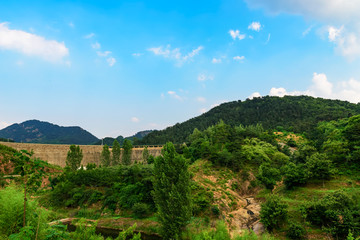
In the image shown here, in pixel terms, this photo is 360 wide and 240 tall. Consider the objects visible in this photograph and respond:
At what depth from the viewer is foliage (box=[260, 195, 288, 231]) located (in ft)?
69.6

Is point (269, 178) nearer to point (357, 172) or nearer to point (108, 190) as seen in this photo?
point (357, 172)

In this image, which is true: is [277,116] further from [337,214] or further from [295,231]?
[295,231]

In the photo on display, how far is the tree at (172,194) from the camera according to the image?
1922 cm

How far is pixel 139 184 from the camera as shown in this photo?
30547 mm

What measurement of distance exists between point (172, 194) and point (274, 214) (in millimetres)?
12600

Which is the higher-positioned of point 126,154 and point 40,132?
point 40,132

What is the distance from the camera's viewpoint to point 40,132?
185000 mm

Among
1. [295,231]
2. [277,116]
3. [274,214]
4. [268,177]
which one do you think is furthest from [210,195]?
[277,116]

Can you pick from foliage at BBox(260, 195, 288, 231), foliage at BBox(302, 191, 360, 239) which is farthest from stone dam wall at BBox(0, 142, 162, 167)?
foliage at BBox(302, 191, 360, 239)

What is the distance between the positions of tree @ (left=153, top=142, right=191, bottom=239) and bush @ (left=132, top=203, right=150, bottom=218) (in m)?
9.15

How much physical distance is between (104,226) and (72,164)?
21.9m

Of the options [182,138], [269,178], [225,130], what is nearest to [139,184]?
[269,178]

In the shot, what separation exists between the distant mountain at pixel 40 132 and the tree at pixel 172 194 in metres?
A: 175

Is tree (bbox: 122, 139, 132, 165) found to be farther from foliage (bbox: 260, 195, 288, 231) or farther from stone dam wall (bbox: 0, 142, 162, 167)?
foliage (bbox: 260, 195, 288, 231)
